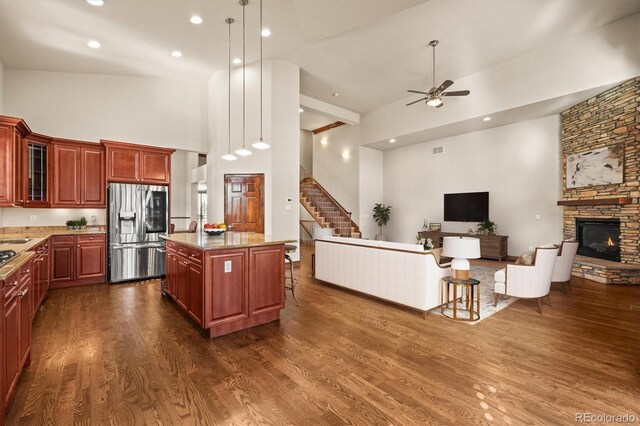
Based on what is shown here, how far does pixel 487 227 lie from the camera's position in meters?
8.23

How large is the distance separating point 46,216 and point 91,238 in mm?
1087

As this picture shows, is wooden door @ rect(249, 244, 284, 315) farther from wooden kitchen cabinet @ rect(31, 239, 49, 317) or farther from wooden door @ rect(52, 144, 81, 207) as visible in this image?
wooden door @ rect(52, 144, 81, 207)

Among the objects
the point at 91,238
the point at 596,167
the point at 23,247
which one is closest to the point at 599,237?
the point at 596,167

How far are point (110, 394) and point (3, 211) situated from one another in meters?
5.23

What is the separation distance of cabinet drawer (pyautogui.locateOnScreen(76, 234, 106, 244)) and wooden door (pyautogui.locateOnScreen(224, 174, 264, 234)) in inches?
94.2

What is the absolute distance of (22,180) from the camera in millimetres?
4871

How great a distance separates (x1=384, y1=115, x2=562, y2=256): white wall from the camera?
295 inches

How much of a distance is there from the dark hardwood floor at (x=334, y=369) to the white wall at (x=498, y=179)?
407 cm

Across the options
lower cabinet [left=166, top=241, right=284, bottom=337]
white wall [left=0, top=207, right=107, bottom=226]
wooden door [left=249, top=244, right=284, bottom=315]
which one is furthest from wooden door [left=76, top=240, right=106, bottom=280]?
wooden door [left=249, top=244, right=284, bottom=315]

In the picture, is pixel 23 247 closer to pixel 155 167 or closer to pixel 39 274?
pixel 39 274

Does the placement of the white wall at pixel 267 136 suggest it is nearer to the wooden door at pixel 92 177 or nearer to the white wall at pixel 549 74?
the wooden door at pixel 92 177

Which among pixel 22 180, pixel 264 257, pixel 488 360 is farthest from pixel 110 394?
pixel 22 180

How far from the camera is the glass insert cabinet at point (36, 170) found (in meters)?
4.98

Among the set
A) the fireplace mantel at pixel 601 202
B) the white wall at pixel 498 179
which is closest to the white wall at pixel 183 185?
the white wall at pixel 498 179
